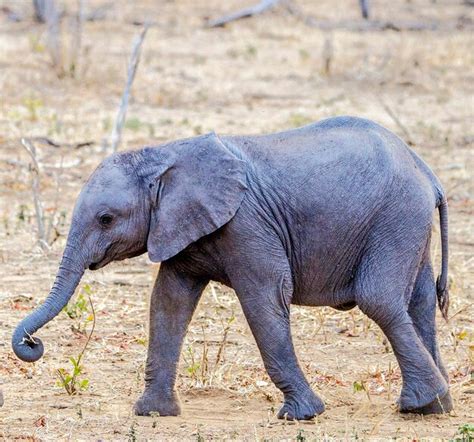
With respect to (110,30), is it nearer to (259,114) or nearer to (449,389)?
(259,114)

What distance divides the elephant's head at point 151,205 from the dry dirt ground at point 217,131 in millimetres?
720

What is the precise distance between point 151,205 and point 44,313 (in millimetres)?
626

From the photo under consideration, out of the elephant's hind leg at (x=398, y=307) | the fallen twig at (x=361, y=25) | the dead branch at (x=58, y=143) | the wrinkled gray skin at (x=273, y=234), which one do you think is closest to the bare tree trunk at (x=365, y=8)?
the fallen twig at (x=361, y=25)

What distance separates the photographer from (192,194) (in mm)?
5406

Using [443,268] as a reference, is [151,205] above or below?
above

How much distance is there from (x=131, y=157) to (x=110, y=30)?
13.8 metres

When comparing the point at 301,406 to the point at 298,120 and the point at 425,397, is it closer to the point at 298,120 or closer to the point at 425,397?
the point at 425,397

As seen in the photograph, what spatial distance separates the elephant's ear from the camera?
211 inches

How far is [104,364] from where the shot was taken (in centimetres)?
659

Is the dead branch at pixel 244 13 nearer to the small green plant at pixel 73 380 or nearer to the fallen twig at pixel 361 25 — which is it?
the fallen twig at pixel 361 25

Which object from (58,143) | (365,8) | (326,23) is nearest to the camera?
→ (58,143)

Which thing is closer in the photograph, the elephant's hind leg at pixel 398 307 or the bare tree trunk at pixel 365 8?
the elephant's hind leg at pixel 398 307

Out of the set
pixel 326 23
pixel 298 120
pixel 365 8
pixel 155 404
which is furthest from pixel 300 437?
pixel 365 8

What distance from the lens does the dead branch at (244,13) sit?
19406mm
